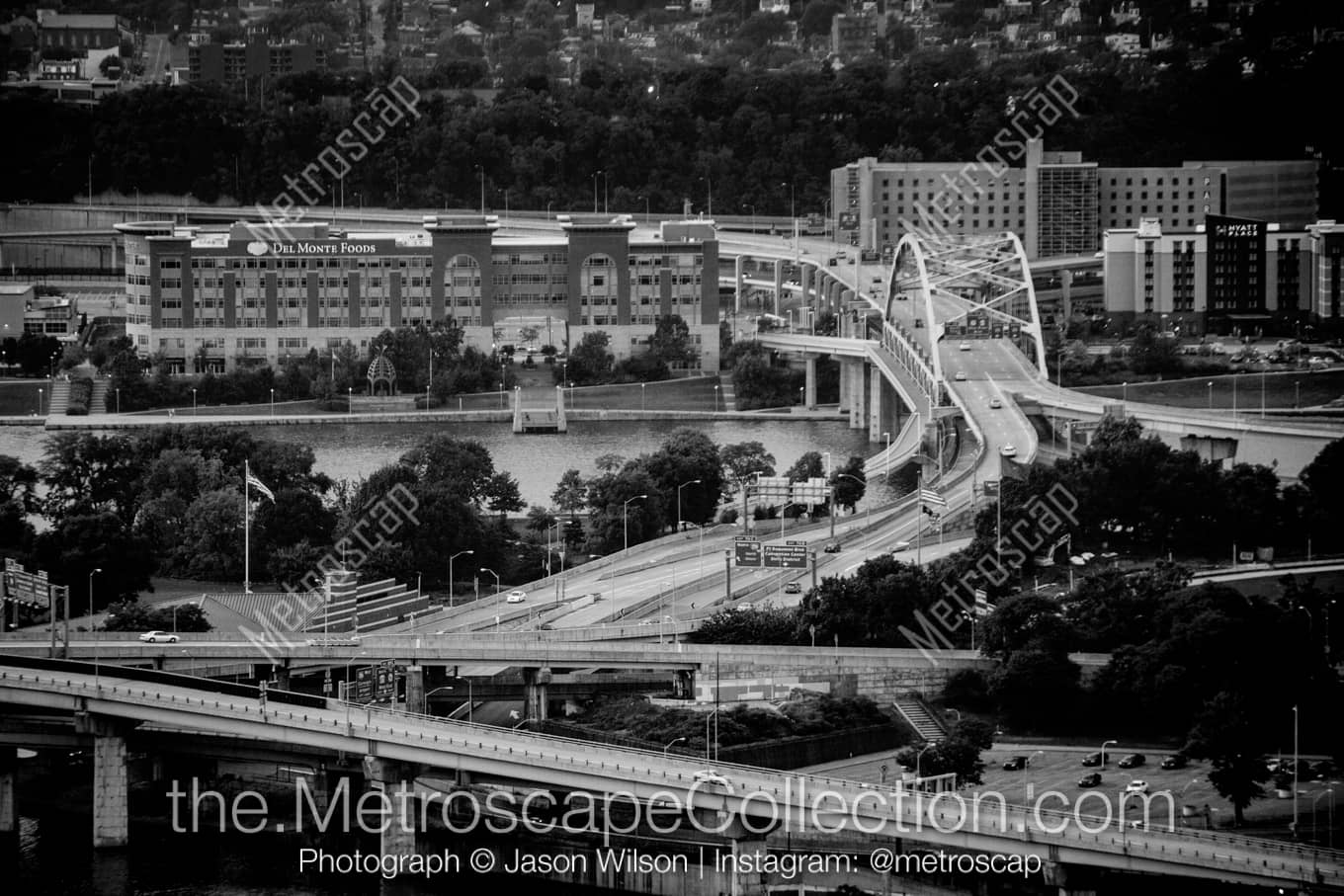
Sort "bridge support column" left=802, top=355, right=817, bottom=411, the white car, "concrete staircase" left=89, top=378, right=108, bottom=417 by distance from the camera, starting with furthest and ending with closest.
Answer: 1. "bridge support column" left=802, top=355, right=817, bottom=411
2. "concrete staircase" left=89, top=378, right=108, bottom=417
3. the white car

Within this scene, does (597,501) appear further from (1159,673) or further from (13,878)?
(13,878)

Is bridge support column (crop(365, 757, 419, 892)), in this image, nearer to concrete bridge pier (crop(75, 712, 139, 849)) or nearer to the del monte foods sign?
concrete bridge pier (crop(75, 712, 139, 849))

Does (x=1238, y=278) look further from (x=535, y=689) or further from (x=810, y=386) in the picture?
(x=535, y=689)

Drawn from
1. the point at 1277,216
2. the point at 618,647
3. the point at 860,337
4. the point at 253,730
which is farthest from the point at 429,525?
the point at 1277,216

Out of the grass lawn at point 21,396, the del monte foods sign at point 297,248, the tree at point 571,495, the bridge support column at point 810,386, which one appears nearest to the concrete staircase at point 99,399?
the grass lawn at point 21,396

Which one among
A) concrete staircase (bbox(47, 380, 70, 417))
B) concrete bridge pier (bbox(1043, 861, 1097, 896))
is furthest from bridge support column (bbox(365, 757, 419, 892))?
concrete staircase (bbox(47, 380, 70, 417))

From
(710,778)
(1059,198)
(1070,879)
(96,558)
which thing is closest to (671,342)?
(1059,198)
